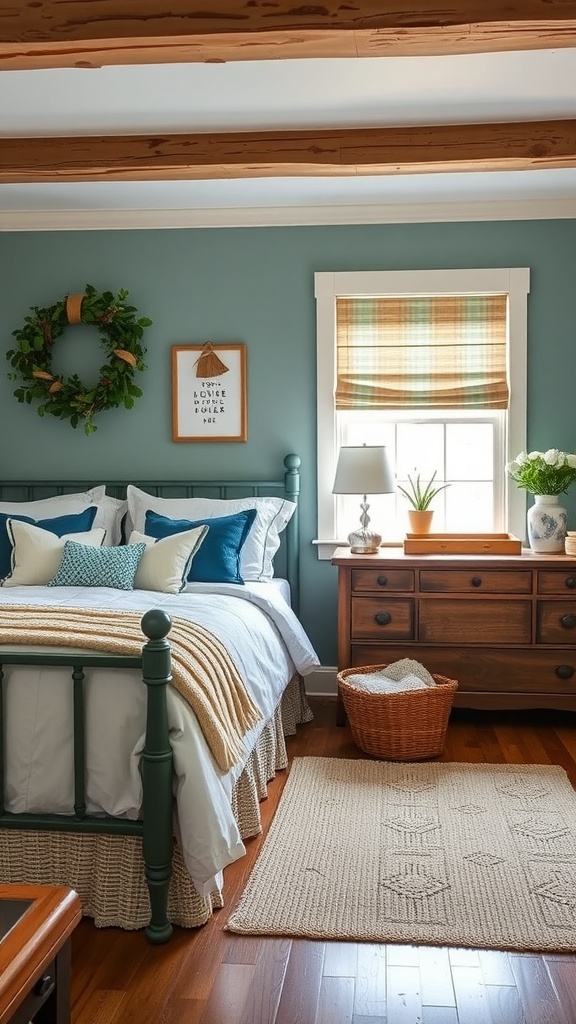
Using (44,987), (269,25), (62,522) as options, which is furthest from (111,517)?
(44,987)

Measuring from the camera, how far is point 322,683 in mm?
4945

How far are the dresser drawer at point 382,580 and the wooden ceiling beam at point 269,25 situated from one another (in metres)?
2.25

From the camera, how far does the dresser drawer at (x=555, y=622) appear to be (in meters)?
4.31

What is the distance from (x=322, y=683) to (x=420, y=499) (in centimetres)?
109

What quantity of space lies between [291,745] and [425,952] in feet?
5.93

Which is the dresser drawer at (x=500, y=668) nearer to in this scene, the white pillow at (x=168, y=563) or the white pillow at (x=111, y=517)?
the white pillow at (x=168, y=563)

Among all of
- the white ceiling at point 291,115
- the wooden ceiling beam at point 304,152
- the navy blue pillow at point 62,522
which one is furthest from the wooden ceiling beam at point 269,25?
the navy blue pillow at point 62,522

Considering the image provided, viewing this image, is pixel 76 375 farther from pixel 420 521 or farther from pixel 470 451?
pixel 470 451

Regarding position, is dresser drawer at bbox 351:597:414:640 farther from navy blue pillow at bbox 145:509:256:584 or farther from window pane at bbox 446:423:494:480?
window pane at bbox 446:423:494:480

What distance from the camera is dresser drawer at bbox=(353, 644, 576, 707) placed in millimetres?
4316

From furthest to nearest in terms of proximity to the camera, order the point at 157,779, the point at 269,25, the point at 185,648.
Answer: the point at 185,648, the point at 269,25, the point at 157,779

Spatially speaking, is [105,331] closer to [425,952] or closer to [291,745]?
[291,745]

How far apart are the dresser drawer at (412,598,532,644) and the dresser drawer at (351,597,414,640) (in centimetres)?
7

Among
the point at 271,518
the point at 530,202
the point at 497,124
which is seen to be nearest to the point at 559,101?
the point at 497,124
